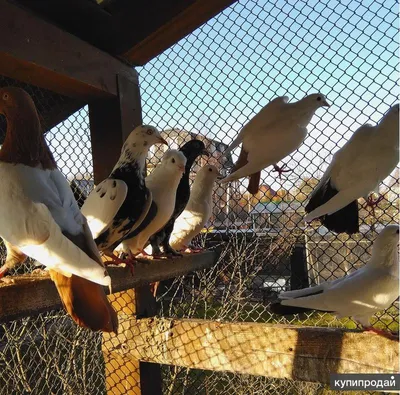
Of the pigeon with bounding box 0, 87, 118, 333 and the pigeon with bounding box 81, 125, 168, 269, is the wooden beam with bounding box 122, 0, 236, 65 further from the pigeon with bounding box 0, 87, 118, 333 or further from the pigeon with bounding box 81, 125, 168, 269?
the pigeon with bounding box 0, 87, 118, 333

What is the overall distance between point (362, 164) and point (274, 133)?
19cm

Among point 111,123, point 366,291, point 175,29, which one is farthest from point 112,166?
point 366,291

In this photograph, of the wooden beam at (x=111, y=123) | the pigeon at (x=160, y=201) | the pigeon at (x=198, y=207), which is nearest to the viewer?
the pigeon at (x=160, y=201)

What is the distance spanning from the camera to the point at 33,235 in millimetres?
601

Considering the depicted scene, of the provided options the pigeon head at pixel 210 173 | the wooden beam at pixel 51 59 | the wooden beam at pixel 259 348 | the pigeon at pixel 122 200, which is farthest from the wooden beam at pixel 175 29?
the wooden beam at pixel 259 348

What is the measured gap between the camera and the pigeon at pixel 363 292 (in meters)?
0.82

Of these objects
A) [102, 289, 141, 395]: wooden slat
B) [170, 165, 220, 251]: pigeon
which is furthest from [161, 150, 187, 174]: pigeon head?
[102, 289, 141, 395]: wooden slat

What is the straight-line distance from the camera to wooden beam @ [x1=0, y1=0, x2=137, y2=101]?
837 millimetres

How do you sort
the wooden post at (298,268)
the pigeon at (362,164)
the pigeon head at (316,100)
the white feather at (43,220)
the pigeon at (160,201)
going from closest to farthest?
the white feather at (43,220)
the pigeon at (362,164)
the pigeon head at (316,100)
the pigeon at (160,201)
the wooden post at (298,268)

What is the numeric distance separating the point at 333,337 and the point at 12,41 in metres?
1.00

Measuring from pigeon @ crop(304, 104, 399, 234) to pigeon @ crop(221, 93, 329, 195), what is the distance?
10 centimetres

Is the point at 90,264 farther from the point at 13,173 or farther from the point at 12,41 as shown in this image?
the point at 12,41

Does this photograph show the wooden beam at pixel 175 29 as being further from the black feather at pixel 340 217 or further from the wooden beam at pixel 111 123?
the black feather at pixel 340 217

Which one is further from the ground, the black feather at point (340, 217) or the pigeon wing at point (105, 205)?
the black feather at point (340, 217)
